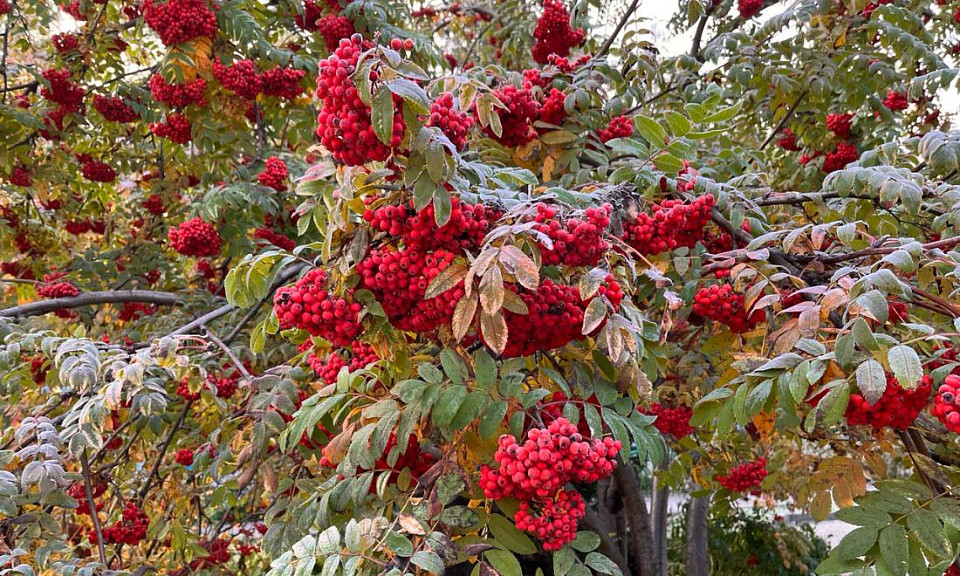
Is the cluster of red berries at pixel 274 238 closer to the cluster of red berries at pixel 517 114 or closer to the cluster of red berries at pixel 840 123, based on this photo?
the cluster of red berries at pixel 517 114

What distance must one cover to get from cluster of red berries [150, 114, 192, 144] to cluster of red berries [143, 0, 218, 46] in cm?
47

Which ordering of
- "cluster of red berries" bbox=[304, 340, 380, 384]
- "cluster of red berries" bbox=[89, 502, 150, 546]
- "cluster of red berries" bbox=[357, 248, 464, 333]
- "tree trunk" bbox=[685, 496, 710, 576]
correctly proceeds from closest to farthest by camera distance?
"cluster of red berries" bbox=[357, 248, 464, 333], "cluster of red berries" bbox=[304, 340, 380, 384], "cluster of red berries" bbox=[89, 502, 150, 546], "tree trunk" bbox=[685, 496, 710, 576]

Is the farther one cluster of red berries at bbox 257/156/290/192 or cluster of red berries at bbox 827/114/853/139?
cluster of red berries at bbox 827/114/853/139

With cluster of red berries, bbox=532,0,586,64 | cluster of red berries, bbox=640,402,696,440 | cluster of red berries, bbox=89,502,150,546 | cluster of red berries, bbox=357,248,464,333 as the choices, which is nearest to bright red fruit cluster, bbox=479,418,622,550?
cluster of red berries, bbox=357,248,464,333

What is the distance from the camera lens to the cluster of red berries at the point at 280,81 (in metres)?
4.16

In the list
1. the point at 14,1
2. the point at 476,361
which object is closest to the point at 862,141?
the point at 476,361

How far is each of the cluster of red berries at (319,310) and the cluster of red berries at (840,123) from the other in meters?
4.70

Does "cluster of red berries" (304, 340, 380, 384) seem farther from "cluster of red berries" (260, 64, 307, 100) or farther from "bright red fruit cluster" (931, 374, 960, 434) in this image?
"cluster of red berries" (260, 64, 307, 100)

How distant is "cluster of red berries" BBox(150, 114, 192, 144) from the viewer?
4.28 metres

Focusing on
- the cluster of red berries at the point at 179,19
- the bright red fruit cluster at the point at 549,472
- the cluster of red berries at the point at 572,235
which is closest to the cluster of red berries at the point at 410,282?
the cluster of red berries at the point at 572,235

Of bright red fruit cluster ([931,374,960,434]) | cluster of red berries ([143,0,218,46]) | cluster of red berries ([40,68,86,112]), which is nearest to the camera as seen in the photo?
bright red fruit cluster ([931,374,960,434])

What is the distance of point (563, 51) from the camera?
160 inches

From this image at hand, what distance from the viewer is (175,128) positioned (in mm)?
4309

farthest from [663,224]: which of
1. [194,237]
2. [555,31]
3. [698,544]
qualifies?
[698,544]
